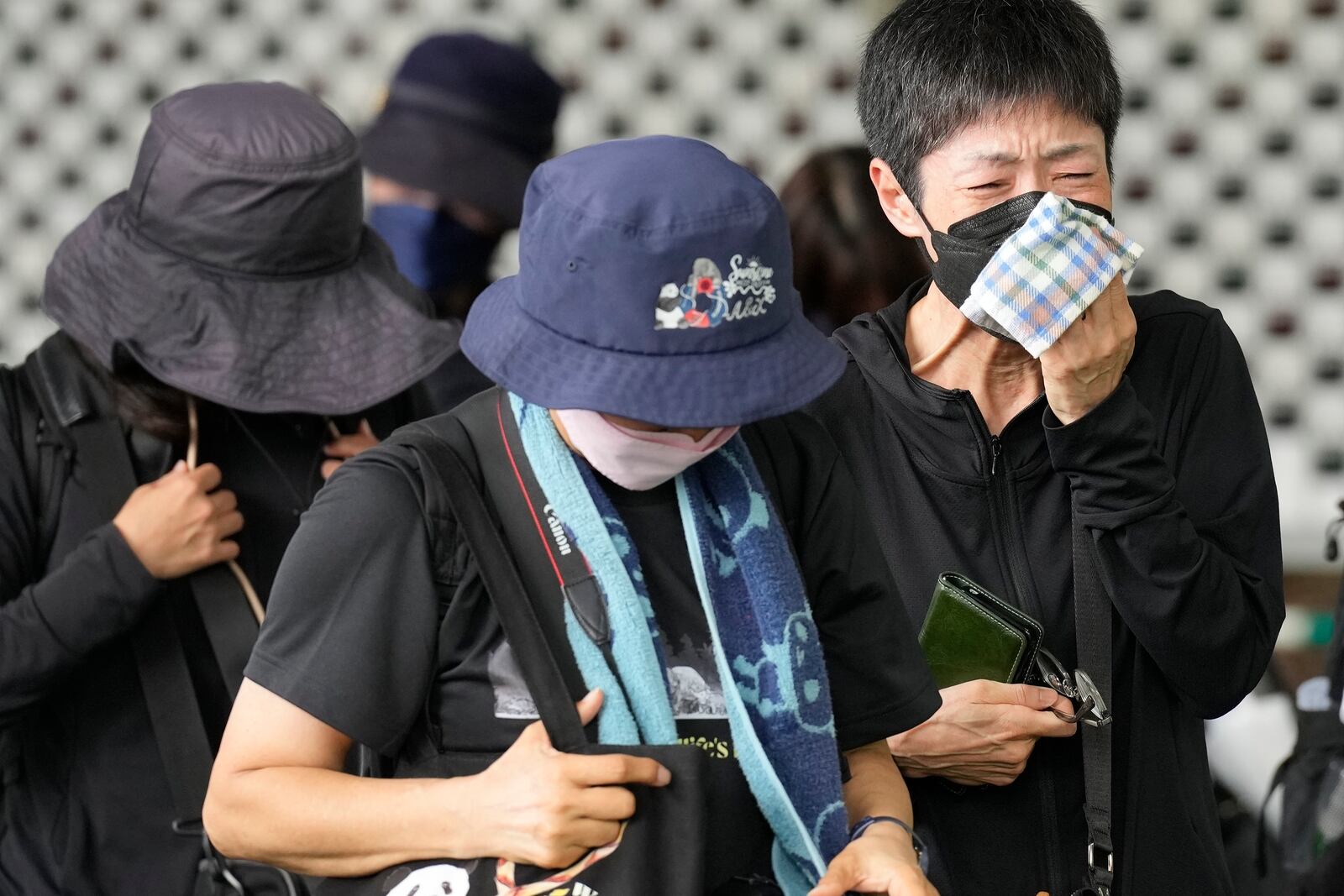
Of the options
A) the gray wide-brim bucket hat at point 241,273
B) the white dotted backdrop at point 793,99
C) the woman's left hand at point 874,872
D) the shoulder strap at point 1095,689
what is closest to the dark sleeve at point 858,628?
the woman's left hand at point 874,872

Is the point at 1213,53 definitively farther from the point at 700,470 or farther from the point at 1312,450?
the point at 700,470

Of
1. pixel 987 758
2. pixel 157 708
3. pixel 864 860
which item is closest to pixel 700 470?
pixel 864 860

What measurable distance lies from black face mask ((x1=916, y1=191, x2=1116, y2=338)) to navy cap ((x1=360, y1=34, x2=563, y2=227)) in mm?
1293

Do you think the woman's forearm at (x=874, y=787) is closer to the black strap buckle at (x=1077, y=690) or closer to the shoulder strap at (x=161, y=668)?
the black strap buckle at (x=1077, y=690)

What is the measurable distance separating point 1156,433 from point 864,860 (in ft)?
2.20

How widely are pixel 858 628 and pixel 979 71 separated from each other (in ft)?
2.15

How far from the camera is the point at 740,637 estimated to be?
1515 mm

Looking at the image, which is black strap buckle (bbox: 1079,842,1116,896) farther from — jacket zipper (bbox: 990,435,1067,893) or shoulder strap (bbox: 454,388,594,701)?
shoulder strap (bbox: 454,388,594,701)

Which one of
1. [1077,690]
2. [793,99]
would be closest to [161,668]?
[1077,690]

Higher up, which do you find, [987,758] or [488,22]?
[488,22]

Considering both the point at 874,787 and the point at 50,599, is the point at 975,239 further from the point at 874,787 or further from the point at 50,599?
the point at 50,599

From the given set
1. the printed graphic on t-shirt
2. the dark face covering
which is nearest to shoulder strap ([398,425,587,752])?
the printed graphic on t-shirt

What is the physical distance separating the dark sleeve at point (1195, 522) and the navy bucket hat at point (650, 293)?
0.46m

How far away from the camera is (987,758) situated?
1817 mm
